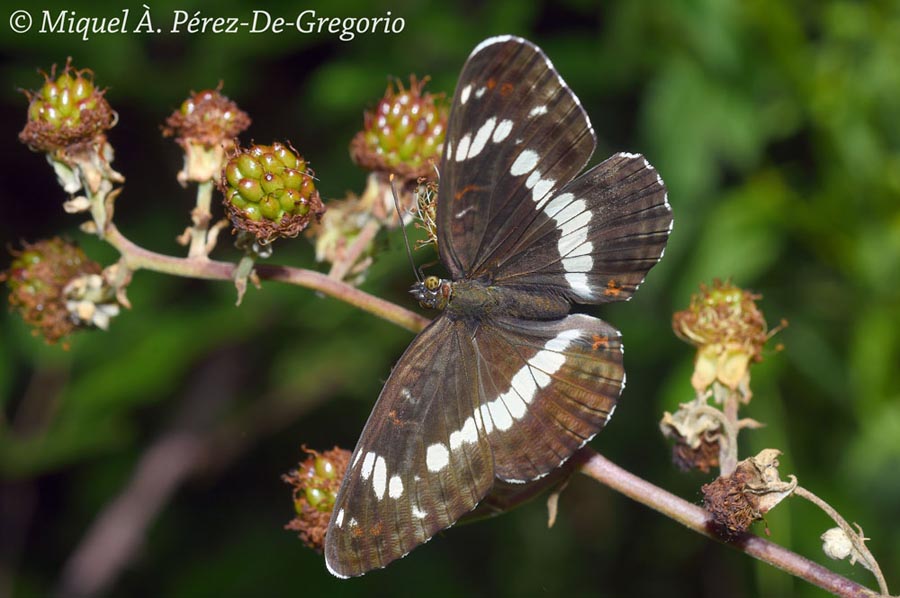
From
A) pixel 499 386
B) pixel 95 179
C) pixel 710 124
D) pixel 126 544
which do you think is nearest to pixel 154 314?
pixel 126 544

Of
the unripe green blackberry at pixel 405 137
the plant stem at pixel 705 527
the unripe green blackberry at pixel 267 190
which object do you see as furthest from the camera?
the unripe green blackberry at pixel 405 137

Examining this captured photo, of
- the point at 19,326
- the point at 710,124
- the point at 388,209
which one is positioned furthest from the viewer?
the point at 19,326

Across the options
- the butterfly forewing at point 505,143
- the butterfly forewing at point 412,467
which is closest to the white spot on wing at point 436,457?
the butterfly forewing at point 412,467

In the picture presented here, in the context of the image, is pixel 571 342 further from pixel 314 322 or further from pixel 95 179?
pixel 314 322

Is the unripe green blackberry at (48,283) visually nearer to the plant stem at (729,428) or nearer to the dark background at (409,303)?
the dark background at (409,303)

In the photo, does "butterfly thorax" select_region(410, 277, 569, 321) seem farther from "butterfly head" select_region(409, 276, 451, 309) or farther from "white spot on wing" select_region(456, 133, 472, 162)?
"white spot on wing" select_region(456, 133, 472, 162)

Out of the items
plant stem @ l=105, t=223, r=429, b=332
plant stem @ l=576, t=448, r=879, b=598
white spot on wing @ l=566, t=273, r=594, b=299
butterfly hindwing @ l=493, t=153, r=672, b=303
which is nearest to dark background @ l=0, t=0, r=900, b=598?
plant stem @ l=105, t=223, r=429, b=332

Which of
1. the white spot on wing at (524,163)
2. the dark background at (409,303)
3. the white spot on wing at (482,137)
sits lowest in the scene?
the dark background at (409,303)
